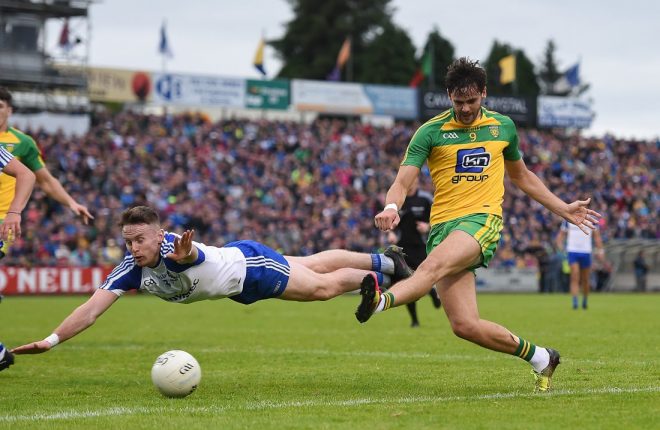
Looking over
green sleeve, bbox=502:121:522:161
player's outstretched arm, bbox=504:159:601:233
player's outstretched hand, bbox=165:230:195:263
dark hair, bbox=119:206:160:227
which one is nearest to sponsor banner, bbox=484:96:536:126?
player's outstretched arm, bbox=504:159:601:233

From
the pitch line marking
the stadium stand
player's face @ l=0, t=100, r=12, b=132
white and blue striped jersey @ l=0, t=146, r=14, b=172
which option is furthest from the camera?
the stadium stand

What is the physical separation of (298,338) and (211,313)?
8.79m

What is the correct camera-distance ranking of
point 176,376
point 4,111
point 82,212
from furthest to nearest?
point 82,212 < point 4,111 < point 176,376

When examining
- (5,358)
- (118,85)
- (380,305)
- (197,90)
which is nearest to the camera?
(380,305)

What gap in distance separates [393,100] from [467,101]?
4685 centimetres

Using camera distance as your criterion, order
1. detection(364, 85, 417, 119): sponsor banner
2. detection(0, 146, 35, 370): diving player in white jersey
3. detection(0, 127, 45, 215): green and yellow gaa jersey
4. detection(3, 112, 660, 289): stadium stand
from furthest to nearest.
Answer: detection(364, 85, 417, 119): sponsor banner < detection(3, 112, 660, 289): stadium stand < detection(0, 127, 45, 215): green and yellow gaa jersey < detection(0, 146, 35, 370): diving player in white jersey

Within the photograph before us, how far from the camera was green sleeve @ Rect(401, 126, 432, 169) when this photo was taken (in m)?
8.88

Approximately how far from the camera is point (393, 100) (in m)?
55.2

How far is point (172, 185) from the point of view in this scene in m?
38.6

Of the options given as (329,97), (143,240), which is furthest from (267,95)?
(143,240)

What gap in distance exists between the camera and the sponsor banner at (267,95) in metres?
50.6

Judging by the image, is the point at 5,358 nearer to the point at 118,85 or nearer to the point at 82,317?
the point at 82,317

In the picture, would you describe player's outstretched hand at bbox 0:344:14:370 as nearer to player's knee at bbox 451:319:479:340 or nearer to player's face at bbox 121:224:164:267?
player's face at bbox 121:224:164:267

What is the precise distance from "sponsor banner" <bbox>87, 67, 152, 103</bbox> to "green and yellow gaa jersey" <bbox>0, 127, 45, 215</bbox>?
1458 inches
